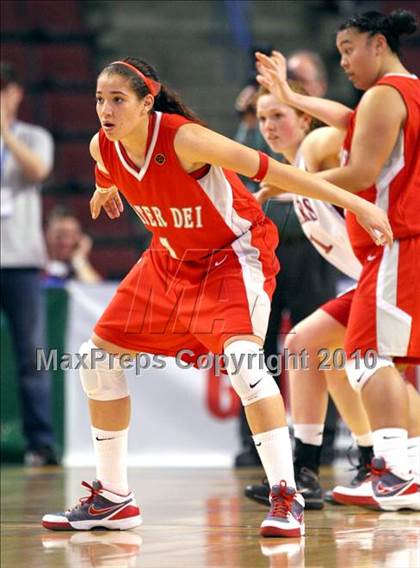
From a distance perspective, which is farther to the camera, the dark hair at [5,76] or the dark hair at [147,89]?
the dark hair at [5,76]

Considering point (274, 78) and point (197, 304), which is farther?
point (274, 78)

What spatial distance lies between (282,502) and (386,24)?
1912 mm

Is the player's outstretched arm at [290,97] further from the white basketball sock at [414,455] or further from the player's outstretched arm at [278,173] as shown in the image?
the white basketball sock at [414,455]

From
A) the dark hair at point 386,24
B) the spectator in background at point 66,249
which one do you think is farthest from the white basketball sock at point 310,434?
the spectator in background at point 66,249

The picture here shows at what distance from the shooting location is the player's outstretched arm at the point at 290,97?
15.5 feet

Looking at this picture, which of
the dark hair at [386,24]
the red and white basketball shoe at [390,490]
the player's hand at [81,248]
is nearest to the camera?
the red and white basketball shoe at [390,490]

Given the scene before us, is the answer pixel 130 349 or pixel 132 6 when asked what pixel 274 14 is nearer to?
pixel 132 6

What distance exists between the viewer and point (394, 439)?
4.49m

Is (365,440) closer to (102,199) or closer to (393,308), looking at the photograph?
(393,308)

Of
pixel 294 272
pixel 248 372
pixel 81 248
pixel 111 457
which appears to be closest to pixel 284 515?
pixel 248 372

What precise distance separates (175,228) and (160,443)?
3.35 metres

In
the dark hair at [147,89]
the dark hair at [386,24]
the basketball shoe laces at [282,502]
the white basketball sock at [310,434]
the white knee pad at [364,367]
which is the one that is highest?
the dark hair at [386,24]

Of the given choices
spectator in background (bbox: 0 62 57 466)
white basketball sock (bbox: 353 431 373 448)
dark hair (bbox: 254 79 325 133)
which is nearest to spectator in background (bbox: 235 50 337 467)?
dark hair (bbox: 254 79 325 133)

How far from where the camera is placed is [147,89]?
4094 millimetres
